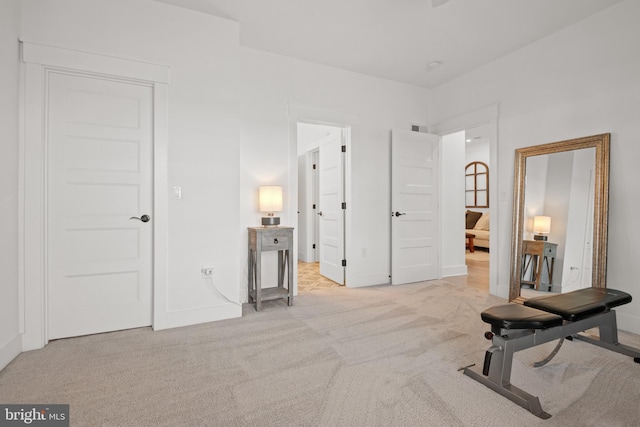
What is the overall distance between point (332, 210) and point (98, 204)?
110 inches

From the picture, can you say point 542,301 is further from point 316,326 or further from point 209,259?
point 209,259

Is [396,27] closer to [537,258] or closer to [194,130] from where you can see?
[194,130]

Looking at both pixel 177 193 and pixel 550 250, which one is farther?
pixel 550 250

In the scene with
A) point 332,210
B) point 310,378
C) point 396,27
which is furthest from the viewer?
point 332,210

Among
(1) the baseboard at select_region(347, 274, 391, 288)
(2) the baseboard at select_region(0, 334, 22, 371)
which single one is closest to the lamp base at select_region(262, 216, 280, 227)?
(1) the baseboard at select_region(347, 274, 391, 288)

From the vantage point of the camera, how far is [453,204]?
16.2 feet

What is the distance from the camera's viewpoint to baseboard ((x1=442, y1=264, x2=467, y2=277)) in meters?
4.75

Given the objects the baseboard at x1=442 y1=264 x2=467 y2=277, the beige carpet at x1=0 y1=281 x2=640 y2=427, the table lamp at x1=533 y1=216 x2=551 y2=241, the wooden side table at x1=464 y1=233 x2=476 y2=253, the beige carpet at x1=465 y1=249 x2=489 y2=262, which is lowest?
the beige carpet at x1=0 y1=281 x2=640 y2=427

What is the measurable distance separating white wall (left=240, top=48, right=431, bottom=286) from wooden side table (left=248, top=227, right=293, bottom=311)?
0.36 m

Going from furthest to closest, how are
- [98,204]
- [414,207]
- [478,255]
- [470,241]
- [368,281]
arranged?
[470,241] < [478,255] < [414,207] < [368,281] < [98,204]

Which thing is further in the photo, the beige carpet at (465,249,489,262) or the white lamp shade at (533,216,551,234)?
the beige carpet at (465,249,489,262)

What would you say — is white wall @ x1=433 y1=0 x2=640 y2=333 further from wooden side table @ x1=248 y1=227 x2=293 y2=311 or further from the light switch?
the light switch

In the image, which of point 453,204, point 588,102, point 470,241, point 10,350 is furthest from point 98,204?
point 470,241

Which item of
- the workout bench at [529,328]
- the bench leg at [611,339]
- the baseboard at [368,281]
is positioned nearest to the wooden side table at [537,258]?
the bench leg at [611,339]
